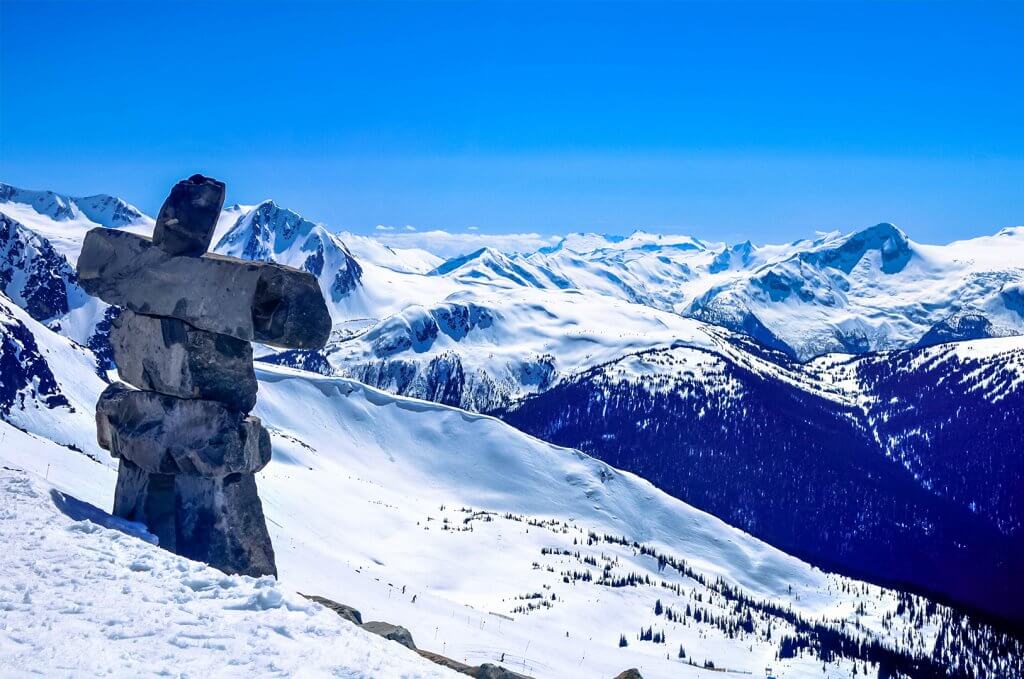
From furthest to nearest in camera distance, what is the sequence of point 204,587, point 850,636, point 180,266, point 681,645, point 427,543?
1. point 850,636
2. point 427,543
3. point 681,645
4. point 180,266
5. point 204,587

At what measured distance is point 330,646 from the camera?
58.3 ft

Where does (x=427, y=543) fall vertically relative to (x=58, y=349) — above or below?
below

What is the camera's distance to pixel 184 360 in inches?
997

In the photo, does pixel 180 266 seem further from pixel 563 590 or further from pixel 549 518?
pixel 549 518

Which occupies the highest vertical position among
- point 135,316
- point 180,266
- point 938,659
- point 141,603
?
point 180,266

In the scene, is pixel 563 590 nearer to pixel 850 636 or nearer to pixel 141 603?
pixel 850 636

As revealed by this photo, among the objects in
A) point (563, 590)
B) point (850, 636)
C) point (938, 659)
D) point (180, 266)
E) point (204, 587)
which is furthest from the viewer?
point (938, 659)

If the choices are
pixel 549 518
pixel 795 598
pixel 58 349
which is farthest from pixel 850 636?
pixel 58 349

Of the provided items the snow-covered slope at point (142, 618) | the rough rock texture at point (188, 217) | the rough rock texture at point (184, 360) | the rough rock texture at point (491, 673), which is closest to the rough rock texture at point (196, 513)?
the rough rock texture at point (184, 360)

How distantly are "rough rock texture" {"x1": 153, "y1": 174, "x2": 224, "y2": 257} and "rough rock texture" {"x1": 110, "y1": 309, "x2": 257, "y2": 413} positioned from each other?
237 cm

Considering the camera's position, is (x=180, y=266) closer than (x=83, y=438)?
Yes

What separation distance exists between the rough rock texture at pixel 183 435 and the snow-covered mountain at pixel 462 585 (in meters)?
2.38

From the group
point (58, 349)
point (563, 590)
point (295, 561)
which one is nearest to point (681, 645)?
point (563, 590)

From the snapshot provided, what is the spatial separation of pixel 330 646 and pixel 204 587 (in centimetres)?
391
